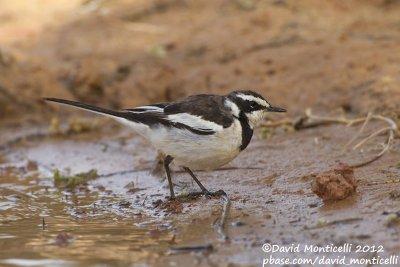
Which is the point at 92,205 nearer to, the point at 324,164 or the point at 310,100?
the point at 324,164

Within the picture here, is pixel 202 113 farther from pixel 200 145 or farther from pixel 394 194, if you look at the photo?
pixel 394 194

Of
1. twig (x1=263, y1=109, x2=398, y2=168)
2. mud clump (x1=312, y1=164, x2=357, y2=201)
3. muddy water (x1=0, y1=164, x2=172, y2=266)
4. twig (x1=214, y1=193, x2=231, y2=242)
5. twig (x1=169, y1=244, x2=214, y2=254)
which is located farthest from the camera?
twig (x1=263, y1=109, x2=398, y2=168)

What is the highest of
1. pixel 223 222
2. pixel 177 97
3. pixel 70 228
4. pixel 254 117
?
pixel 254 117

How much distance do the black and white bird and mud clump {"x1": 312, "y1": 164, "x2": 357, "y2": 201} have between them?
1.03 m

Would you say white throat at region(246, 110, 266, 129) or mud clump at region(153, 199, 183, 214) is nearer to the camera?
mud clump at region(153, 199, 183, 214)

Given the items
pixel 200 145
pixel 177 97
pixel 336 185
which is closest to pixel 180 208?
pixel 200 145

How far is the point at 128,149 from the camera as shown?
1061 cm

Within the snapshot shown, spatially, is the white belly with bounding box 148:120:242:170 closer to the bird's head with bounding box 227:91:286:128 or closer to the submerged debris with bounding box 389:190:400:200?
the bird's head with bounding box 227:91:286:128

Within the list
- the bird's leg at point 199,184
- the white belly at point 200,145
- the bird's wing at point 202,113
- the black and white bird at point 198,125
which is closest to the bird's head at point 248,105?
the black and white bird at point 198,125

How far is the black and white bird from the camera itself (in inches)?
304

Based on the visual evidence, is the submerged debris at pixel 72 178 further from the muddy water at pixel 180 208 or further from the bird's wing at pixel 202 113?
the bird's wing at pixel 202 113

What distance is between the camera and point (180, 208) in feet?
25.5

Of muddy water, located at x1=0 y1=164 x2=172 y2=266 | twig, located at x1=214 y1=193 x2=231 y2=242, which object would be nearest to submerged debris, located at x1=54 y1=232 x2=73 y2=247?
muddy water, located at x1=0 y1=164 x2=172 y2=266

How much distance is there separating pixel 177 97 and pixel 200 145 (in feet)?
13.7
